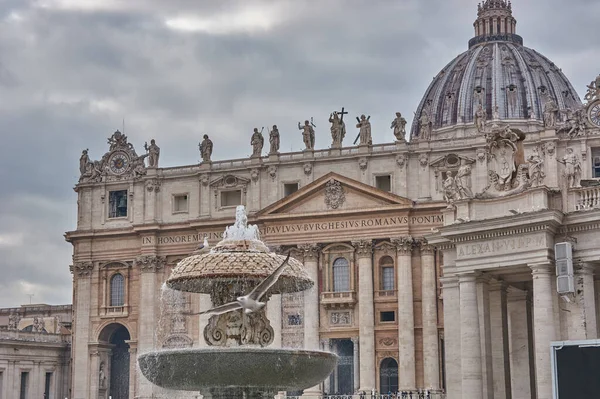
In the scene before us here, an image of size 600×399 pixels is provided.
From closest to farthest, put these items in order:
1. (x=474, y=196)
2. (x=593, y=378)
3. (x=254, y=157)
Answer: (x=593, y=378) < (x=474, y=196) < (x=254, y=157)

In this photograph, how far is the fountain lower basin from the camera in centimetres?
2203

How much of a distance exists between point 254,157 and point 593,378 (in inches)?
1785

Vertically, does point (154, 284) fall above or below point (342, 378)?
above

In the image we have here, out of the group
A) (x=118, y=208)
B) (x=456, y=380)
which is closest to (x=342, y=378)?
(x=118, y=208)

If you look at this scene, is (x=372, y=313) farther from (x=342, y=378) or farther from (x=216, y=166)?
(x=216, y=166)

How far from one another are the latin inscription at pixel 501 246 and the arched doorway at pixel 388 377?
110 ft

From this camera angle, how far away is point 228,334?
24.5m

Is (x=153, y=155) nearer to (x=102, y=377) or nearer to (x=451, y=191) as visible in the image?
(x=102, y=377)

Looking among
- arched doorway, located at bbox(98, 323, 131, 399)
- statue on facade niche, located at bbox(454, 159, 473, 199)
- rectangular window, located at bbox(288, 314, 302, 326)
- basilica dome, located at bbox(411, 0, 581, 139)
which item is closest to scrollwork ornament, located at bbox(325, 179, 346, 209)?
rectangular window, located at bbox(288, 314, 302, 326)

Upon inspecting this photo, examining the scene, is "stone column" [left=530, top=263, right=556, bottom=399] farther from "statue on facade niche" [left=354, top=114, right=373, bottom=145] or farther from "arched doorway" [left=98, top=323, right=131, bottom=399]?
"arched doorway" [left=98, top=323, right=131, bottom=399]

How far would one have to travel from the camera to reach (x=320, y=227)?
2662 inches

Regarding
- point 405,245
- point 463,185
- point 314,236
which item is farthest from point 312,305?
point 463,185

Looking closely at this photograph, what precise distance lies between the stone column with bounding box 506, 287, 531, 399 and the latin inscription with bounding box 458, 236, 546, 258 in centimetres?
269

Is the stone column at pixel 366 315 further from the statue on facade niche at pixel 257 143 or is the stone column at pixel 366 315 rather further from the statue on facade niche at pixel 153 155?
the statue on facade niche at pixel 153 155
